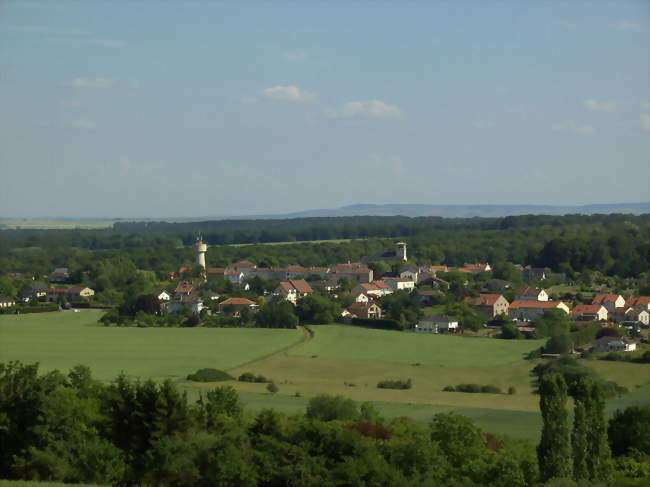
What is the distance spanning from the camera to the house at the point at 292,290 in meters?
60.5

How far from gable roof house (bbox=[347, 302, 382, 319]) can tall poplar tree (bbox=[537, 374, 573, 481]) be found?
34.9 m

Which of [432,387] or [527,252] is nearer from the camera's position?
[432,387]

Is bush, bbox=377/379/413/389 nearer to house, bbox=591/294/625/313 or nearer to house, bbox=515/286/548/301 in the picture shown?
house, bbox=591/294/625/313

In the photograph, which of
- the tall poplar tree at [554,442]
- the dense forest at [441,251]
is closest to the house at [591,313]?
the dense forest at [441,251]

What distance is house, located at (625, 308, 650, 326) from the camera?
4972 centimetres

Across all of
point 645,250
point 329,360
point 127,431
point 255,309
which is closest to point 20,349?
point 329,360

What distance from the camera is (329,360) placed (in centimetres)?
3912

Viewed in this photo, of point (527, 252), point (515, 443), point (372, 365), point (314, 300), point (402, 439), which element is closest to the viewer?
point (402, 439)

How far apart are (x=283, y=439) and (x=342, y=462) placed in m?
1.23

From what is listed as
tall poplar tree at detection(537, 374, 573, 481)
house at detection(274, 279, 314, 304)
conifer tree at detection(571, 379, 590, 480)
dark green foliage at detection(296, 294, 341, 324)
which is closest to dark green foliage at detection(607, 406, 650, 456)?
conifer tree at detection(571, 379, 590, 480)

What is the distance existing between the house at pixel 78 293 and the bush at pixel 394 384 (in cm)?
3365

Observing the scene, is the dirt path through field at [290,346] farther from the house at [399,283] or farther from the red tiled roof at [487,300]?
the house at [399,283]

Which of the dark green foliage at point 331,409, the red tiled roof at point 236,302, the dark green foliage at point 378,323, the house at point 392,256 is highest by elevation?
the house at point 392,256

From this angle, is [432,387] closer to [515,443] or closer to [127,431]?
[515,443]
